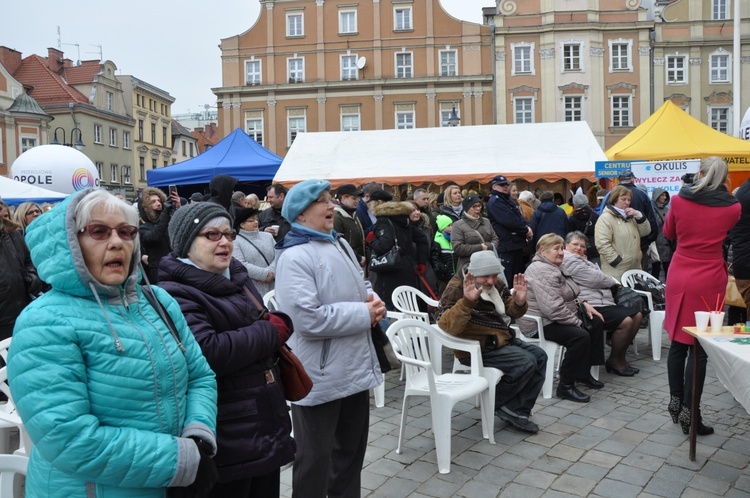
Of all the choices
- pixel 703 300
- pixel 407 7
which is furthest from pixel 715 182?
pixel 407 7

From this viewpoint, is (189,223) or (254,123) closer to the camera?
(189,223)

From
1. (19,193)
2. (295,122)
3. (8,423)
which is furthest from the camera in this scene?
(295,122)

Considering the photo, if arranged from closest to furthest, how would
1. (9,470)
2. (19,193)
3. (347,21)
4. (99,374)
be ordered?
(99,374)
(9,470)
(19,193)
(347,21)

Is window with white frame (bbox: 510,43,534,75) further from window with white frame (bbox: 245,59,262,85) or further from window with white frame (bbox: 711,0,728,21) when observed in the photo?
window with white frame (bbox: 245,59,262,85)

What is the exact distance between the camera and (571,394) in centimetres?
576

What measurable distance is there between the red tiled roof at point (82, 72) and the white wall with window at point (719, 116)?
4082 centimetres

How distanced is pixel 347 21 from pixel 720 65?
68.5 feet

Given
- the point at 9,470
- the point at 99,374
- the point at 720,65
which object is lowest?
the point at 9,470

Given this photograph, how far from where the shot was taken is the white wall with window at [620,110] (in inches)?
1432

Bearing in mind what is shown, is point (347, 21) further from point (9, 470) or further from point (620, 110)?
Answer: point (9, 470)

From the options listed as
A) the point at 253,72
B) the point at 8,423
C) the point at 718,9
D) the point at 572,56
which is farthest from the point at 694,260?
the point at 718,9

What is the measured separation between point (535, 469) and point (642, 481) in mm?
635

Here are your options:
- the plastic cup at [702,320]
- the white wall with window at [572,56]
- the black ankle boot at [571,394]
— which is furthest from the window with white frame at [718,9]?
the plastic cup at [702,320]

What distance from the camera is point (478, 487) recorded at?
13.2 ft
